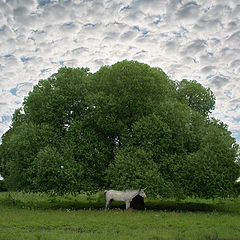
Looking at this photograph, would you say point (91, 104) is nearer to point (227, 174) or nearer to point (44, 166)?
point (44, 166)

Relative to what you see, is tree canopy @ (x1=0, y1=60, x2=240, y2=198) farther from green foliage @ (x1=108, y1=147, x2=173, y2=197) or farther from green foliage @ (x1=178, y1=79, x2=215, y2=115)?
green foliage @ (x1=178, y1=79, x2=215, y2=115)

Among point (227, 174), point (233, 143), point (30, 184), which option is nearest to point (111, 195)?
point (30, 184)

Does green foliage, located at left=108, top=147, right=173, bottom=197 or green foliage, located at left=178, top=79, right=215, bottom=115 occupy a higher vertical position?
green foliage, located at left=178, top=79, right=215, bottom=115

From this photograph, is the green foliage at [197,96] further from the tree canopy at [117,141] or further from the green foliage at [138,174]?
the green foliage at [138,174]

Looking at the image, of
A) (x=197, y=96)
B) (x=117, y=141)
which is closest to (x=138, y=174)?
(x=117, y=141)

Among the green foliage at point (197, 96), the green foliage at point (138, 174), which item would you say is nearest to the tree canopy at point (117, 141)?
the green foliage at point (138, 174)

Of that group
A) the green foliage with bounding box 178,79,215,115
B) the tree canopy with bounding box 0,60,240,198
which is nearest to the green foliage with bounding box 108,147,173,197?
the tree canopy with bounding box 0,60,240,198

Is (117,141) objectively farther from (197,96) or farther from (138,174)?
(197,96)

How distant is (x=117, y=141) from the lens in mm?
28328

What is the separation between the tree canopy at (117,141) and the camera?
23.9 m

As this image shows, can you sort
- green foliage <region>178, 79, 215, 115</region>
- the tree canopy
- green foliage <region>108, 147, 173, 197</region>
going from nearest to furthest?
green foliage <region>108, 147, 173, 197</region> → the tree canopy → green foliage <region>178, 79, 215, 115</region>

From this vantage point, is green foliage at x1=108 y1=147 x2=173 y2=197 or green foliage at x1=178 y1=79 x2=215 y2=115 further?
green foliage at x1=178 y1=79 x2=215 y2=115

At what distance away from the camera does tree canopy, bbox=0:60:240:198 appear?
942 inches

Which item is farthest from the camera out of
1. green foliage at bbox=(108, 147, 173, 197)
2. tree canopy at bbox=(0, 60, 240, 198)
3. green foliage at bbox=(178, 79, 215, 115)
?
green foliage at bbox=(178, 79, 215, 115)
